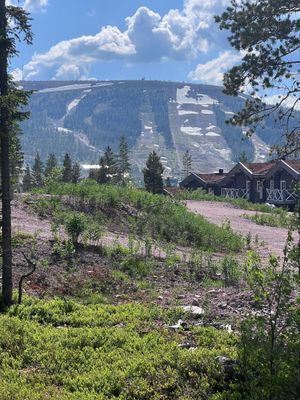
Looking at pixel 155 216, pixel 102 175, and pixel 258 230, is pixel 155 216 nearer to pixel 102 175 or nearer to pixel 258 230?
pixel 258 230

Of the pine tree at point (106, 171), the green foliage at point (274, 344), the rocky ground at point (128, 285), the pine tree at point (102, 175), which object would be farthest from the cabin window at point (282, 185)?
the green foliage at point (274, 344)

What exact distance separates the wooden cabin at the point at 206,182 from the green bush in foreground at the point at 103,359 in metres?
58.7

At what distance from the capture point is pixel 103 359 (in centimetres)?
800

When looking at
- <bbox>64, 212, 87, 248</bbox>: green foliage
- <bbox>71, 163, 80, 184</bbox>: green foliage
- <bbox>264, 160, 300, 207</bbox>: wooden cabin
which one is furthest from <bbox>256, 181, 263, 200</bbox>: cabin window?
<bbox>64, 212, 87, 248</bbox>: green foliage

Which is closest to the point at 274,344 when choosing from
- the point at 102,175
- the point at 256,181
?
the point at 102,175

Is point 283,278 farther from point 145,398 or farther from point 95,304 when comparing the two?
point 95,304

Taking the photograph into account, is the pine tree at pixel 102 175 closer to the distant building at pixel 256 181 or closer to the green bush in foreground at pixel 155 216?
the distant building at pixel 256 181

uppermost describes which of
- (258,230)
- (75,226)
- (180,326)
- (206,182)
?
(75,226)

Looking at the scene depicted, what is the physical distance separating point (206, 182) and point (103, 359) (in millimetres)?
63351

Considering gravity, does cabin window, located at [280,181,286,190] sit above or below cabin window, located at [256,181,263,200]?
above

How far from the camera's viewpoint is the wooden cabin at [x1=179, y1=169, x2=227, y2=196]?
69.9 m

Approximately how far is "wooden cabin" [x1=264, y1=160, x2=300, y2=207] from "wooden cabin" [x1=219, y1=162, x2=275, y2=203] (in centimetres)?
104

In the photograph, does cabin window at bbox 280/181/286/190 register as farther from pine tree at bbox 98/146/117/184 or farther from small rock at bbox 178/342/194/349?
small rock at bbox 178/342/194/349

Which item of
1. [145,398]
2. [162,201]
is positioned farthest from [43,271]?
[162,201]
